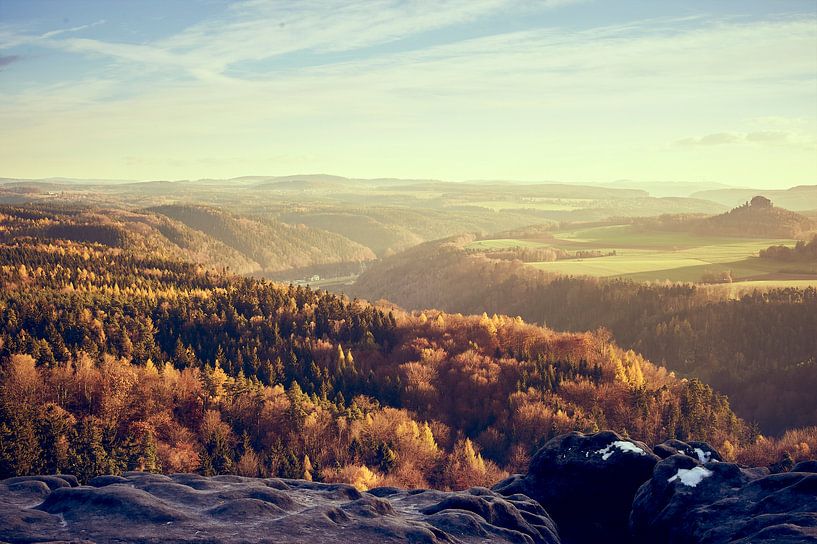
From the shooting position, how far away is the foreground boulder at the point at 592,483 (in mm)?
49500

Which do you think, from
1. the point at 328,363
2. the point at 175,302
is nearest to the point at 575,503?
the point at 328,363

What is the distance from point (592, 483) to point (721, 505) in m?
11.6

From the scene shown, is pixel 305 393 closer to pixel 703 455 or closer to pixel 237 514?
pixel 703 455

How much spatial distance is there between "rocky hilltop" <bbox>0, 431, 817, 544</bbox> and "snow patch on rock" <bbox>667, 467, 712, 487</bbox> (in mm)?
105

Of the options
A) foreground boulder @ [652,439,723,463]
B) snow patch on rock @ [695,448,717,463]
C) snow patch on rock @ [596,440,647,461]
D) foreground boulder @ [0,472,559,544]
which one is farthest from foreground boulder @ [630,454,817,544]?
foreground boulder @ [0,472,559,544]

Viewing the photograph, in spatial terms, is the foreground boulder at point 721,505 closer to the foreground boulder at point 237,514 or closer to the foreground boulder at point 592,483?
the foreground boulder at point 592,483

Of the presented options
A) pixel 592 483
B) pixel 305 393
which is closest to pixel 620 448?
pixel 592 483

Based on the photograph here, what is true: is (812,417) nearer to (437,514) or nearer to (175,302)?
(437,514)

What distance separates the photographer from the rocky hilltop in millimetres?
35250

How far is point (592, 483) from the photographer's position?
167 ft

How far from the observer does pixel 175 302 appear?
6998 inches

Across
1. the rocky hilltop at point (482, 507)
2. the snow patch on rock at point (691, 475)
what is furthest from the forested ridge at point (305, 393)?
the snow patch on rock at point (691, 475)

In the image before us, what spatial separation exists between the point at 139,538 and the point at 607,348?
14838 cm

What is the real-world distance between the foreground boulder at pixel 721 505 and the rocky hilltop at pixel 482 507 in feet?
0.26
